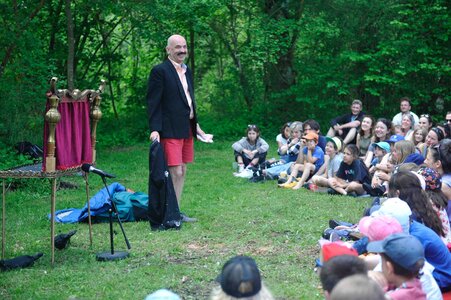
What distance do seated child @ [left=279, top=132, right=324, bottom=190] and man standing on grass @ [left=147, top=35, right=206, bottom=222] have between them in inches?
131

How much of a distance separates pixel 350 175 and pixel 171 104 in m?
3.47

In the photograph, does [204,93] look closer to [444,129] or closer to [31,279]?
[444,129]

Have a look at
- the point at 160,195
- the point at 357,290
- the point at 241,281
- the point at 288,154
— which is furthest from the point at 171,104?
the point at 357,290

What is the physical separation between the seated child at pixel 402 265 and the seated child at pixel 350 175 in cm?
606

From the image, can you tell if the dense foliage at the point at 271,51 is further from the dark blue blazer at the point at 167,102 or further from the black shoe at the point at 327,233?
the black shoe at the point at 327,233

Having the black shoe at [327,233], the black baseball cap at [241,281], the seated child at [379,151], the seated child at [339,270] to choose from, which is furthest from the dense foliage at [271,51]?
the black baseball cap at [241,281]

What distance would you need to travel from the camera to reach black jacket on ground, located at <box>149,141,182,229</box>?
752 centimetres

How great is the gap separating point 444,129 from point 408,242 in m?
6.84

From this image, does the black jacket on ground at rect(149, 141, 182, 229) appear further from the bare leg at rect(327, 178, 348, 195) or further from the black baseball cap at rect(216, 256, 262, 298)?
the black baseball cap at rect(216, 256, 262, 298)

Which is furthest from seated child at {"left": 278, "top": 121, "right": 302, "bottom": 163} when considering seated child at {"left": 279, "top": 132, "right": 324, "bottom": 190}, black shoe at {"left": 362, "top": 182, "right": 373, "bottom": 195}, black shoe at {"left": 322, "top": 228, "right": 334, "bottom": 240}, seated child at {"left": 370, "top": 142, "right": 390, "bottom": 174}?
black shoe at {"left": 322, "top": 228, "right": 334, "bottom": 240}

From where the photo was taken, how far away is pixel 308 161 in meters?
11.0

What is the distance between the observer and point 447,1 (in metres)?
17.0

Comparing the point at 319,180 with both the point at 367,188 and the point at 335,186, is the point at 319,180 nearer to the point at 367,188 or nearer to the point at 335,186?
the point at 335,186

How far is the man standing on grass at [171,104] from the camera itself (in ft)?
25.3
